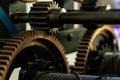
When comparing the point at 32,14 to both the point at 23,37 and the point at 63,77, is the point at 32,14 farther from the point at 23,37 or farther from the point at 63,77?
the point at 63,77

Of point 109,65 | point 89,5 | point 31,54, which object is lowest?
point 109,65

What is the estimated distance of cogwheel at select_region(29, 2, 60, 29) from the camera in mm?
959

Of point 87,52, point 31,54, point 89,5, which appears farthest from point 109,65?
point 31,54

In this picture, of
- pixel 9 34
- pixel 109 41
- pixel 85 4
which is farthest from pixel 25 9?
pixel 109 41

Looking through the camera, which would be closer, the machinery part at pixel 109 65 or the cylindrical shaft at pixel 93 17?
the cylindrical shaft at pixel 93 17

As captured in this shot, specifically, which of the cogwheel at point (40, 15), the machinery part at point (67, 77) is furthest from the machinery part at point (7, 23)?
the machinery part at point (67, 77)

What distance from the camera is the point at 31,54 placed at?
3.13ft

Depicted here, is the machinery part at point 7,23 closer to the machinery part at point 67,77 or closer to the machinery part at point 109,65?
the machinery part at point 67,77

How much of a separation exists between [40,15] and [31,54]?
0.37 feet

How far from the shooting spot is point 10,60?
2.76 ft

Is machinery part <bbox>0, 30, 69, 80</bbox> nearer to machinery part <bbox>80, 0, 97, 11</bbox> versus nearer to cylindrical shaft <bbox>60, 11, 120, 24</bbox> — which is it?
cylindrical shaft <bbox>60, 11, 120, 24</bbox>

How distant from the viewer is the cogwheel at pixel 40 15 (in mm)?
959

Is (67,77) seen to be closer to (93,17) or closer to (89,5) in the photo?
(93,17)

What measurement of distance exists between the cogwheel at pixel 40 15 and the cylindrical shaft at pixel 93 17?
47mm
